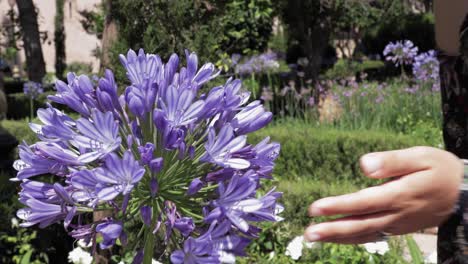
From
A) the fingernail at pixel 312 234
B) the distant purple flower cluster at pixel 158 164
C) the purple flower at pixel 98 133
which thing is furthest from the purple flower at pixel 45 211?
the fingernail at pixel 312 234

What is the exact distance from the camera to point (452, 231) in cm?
100

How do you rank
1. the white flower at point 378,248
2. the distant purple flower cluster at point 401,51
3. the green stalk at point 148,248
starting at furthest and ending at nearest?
the distant purple flower cluster at point 401,51 < the white flower at point 378,248 < the green stalk at point 148,248

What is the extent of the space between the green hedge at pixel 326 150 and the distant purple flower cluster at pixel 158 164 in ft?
17.5

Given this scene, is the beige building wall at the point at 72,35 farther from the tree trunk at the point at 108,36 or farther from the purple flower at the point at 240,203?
the purple flower at the point at 240,203

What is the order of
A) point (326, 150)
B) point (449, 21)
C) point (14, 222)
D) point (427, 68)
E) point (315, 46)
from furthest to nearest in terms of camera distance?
point (315, 46) < point (427, 68) < point (326, 150) < point (14, 222) < point (449, 21)

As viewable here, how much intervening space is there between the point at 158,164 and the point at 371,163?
14.6 inches

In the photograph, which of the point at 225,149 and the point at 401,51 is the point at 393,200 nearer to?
the point at 225,149

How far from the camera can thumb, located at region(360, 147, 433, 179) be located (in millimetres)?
842

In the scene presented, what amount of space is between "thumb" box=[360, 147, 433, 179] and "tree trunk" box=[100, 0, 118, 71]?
3.54 meters

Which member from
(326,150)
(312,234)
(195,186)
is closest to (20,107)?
(326,150)

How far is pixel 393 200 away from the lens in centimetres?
85

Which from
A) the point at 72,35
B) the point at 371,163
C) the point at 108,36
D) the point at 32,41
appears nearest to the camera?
the point at 371,163

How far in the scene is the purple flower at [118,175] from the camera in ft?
3.21

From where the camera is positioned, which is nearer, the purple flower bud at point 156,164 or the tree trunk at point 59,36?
the purple flower bud at point 156,164
